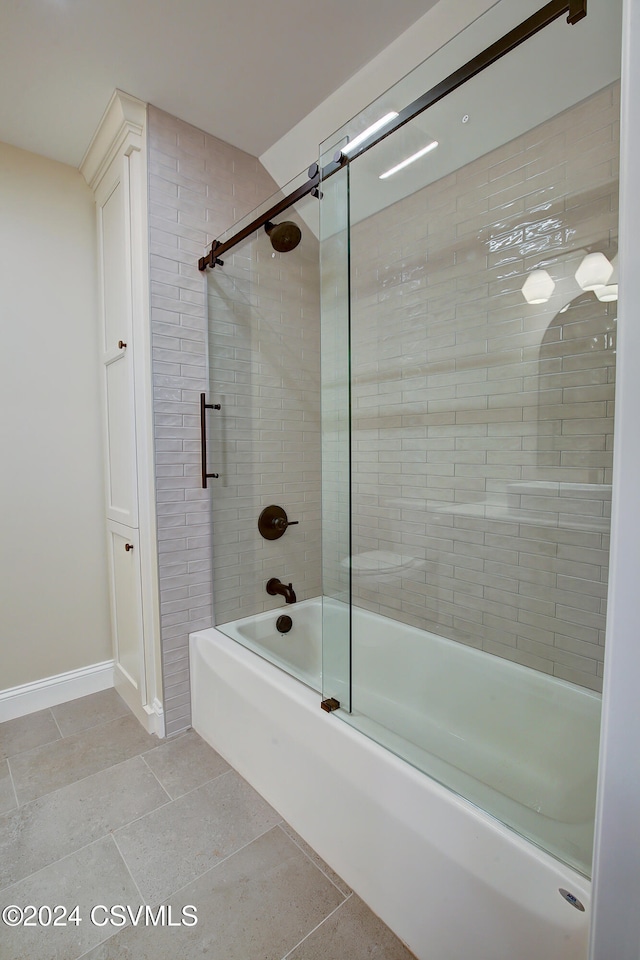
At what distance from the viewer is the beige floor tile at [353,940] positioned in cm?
117

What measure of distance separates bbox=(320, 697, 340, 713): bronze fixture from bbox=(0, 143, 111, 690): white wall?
5.26 feet

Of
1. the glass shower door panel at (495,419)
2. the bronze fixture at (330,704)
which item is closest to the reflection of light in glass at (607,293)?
the glass shower door panel at (495,419)

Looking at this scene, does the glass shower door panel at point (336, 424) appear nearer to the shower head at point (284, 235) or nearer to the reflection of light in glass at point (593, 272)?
the shower head at point (284, 235)

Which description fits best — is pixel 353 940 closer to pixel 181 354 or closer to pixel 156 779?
pixel 156 779

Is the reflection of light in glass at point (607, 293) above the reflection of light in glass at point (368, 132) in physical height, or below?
below

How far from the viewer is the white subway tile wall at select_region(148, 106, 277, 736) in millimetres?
1965

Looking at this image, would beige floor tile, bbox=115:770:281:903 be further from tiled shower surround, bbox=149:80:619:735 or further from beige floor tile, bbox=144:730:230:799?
tiled shower surround, bbox=149:80:619:735

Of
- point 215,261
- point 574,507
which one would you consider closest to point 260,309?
point 215,261

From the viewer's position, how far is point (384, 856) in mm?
1215

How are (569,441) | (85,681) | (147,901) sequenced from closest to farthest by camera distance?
1. (147,901)
2. (569,441)
3. (85,681)

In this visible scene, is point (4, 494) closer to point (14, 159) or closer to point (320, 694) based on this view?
point (14, 159)

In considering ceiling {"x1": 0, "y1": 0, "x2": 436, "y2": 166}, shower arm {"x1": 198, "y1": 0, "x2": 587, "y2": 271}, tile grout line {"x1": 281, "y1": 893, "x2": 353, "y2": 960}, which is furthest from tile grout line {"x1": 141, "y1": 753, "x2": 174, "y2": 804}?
ceiling {"x1": 0, "y1": 0, "x2": 436, "y2": 166}

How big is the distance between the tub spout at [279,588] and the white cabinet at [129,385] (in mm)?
Answer: 534

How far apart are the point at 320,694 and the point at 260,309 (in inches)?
67.2
